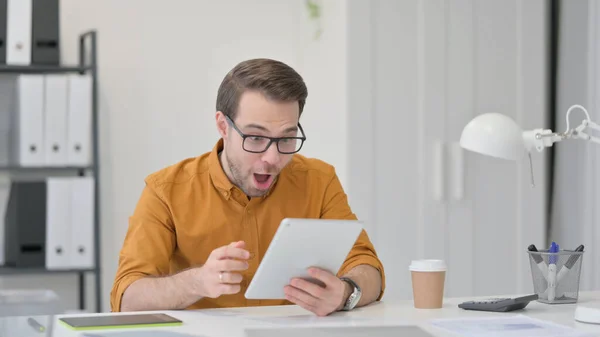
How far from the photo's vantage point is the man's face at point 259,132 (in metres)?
2.03

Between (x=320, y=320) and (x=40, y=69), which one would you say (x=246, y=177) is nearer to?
(x=320, y=320)

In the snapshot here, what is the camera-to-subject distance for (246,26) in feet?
12.1

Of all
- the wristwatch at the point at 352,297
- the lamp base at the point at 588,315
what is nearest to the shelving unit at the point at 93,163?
the wristwatch at the point at 352,297

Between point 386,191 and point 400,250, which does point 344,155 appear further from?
point 400,250

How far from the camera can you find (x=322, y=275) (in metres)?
1.78

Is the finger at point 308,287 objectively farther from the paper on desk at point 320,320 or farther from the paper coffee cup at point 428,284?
the paper coffee cup at point 428,284

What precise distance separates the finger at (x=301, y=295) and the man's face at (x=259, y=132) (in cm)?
38

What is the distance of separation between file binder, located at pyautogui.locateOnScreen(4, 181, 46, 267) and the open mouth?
1.40 m

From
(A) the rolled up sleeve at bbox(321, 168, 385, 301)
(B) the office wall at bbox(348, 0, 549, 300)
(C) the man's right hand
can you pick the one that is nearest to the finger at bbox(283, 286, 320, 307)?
(C) the man's right hand

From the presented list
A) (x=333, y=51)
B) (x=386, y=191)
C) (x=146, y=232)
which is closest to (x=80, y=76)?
(x=333, y=51)

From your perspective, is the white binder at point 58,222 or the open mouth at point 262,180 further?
the white binder at point 58,222

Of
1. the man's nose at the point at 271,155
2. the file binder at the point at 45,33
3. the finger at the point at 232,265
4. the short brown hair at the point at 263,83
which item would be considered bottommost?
the finger at the point at 232,265

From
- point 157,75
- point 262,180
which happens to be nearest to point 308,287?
point 262,180

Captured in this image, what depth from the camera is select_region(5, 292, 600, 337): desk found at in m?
1.63
